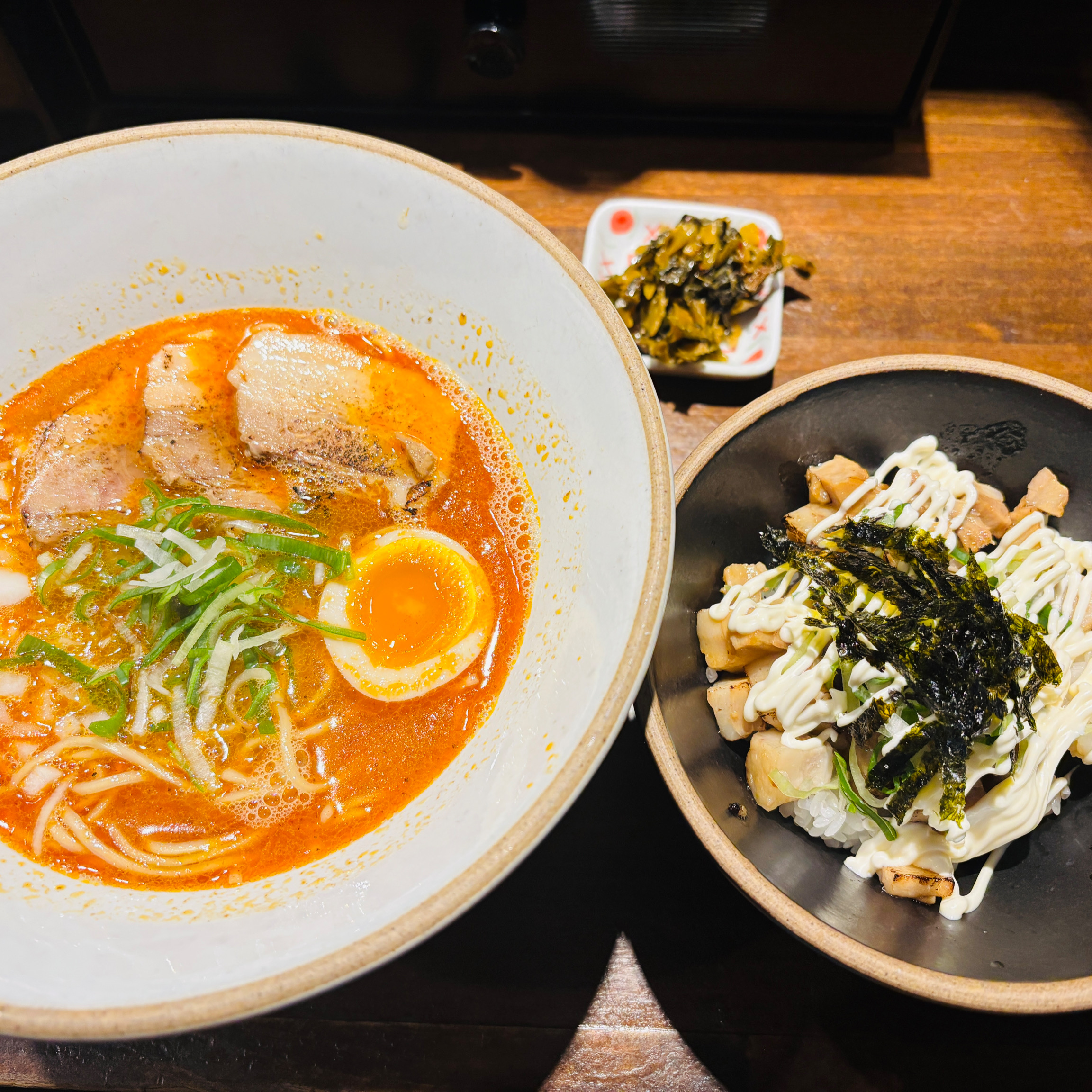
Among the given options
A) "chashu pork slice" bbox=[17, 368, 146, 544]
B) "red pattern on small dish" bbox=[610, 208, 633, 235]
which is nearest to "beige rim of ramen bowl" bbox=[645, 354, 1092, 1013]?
"chashu pork slice" bbox=[17, 368, 146, 544]

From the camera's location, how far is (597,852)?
1619 mm

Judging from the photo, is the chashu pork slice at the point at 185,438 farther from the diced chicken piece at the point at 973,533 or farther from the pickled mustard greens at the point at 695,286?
the diced chicken piece at the point at 973,533

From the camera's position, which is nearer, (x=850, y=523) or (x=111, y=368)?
(x=850, y=523)

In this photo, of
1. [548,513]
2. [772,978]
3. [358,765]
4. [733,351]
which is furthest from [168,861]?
[733,351]

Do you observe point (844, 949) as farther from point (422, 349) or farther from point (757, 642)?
point (422, 349)

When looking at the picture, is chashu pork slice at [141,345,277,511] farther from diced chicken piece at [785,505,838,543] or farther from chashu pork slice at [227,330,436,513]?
diced chicken piece at [785,505,838,543]

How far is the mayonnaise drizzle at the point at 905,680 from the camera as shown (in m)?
1.43

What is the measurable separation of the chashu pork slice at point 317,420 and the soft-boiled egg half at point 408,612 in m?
0.13

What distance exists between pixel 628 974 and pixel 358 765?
28.4 inches

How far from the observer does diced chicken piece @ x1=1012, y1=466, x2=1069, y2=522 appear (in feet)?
5.35

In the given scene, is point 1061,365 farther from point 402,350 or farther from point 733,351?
point 402,350

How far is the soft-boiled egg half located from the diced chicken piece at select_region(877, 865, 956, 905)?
90 cm

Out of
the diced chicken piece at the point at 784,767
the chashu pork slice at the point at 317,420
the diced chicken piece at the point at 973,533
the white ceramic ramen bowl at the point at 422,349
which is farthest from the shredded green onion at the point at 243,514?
the diced chicken piece at the point at 973,533

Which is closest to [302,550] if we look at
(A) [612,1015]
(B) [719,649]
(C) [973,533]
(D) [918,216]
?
(B) [719,649]
